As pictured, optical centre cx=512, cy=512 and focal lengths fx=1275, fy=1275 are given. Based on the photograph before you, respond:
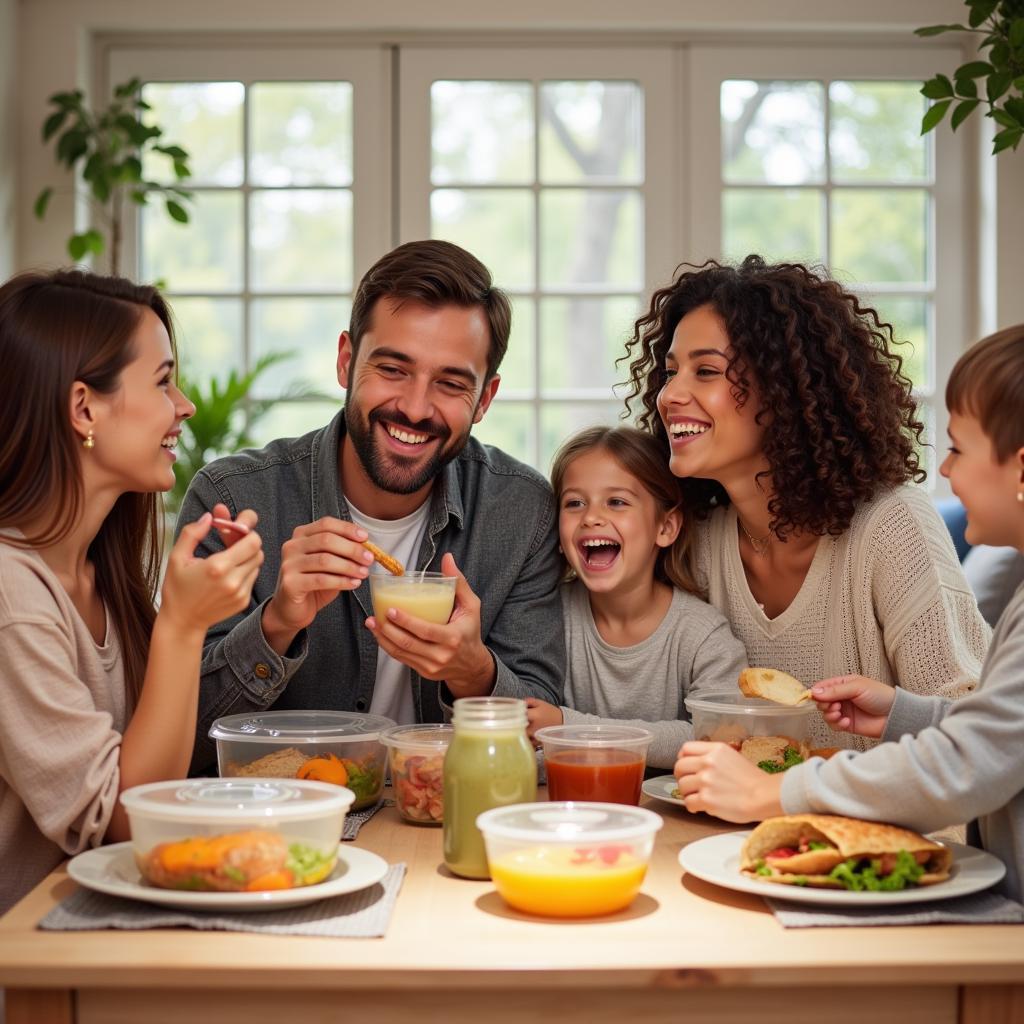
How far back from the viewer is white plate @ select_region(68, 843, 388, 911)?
132 cm

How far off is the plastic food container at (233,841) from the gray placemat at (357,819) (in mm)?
250

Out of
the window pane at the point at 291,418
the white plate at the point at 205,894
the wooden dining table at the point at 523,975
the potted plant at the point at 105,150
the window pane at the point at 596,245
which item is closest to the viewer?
the wooden dining table at the point at 523,975

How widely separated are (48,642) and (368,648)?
31.7 inches

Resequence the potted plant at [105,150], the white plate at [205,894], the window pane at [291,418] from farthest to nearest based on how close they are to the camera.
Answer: the window pane at [291,418] → the potted plant at [105,150] → the white plate at [205,894]

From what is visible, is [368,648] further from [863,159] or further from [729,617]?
[863,159]

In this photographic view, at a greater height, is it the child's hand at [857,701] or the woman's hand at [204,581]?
the woman's hand at [204,581]

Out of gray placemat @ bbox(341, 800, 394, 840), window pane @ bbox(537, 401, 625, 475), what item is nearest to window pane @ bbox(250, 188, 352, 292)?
window pane @ bbox(537, 401, 625, 475)

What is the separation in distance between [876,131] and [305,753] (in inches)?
145

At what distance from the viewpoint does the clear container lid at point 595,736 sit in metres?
1.66

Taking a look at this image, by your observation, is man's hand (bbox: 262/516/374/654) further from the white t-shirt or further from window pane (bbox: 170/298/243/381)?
window pane (bbox: 170/298/243/381)

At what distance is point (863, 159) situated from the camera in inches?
182

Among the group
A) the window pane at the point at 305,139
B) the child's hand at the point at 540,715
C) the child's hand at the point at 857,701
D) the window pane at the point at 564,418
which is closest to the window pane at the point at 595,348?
the window pane at the point at 564,418

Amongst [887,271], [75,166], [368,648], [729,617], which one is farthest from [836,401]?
[75,166]

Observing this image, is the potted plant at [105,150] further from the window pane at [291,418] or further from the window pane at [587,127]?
the window pane at [587,127]
